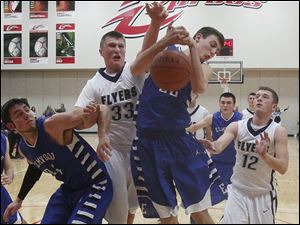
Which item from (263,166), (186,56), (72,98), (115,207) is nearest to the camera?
(186,56)

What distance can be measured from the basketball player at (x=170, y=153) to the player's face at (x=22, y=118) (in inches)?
27.8

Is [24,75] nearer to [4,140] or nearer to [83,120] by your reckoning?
[4,140]

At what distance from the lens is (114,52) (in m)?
3.00

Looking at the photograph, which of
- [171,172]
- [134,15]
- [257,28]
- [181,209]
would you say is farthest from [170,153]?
[257,28]

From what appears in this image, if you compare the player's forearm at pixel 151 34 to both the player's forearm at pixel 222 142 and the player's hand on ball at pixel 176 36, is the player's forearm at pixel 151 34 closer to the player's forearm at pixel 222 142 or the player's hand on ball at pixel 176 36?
the player's hand on ball at pixel 176 36

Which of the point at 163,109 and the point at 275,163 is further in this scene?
the point at 275,163

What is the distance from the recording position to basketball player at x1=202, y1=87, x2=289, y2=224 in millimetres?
3279

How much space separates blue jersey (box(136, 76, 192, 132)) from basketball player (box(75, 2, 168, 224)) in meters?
0.29

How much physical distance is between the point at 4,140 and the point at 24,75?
40.4ft

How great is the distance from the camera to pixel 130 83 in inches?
118

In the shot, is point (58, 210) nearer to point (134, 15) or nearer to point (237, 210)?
point (237, 210)

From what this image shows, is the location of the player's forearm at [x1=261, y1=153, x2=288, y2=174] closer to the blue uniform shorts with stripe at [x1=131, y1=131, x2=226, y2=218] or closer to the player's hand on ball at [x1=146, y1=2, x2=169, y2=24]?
the blue uniform shorts with stripe at [x1=131, y1=131, x2=226, y2=218]

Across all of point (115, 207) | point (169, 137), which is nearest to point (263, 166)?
point (169, 137)

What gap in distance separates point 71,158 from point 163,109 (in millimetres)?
671
